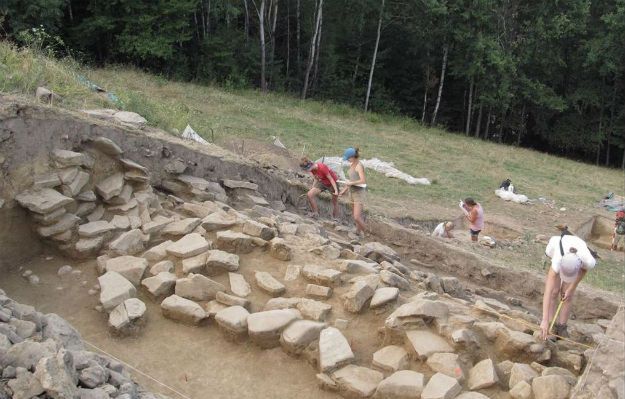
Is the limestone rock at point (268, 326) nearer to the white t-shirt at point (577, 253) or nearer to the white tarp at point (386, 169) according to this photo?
the white t-shirt at point (577, 253)

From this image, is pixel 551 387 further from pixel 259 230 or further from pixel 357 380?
pixel 259 230

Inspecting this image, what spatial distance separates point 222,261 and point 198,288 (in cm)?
43

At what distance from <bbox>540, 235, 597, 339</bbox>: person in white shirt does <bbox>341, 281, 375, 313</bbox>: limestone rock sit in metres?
1.53

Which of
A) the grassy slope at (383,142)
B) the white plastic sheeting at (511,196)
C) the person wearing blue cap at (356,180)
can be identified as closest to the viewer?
the person wearing blue cap at (356,180)

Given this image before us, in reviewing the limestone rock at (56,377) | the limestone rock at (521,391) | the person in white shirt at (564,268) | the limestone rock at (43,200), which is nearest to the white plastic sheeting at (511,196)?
the person in white shirt at (564,268)

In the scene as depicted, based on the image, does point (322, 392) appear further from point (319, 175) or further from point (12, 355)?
point (319, 175)

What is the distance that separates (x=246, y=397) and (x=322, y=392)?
62cm

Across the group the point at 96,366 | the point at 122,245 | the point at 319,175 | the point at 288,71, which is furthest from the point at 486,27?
the point at 96,366

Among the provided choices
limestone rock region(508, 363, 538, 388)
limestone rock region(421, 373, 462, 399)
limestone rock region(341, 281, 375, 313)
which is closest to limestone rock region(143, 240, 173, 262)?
limestone rock region(341, 281, 375, 313)

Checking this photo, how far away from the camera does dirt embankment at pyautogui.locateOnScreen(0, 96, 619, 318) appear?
20.7 ft

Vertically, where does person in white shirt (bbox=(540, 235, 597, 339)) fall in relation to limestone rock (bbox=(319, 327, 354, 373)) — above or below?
above

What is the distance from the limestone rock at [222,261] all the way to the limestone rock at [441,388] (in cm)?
236

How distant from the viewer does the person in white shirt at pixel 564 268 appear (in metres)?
5.28

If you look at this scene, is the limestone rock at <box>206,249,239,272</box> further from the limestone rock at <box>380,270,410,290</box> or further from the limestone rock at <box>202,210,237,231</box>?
the limestone rock at <box>380,270,410,290</box>
